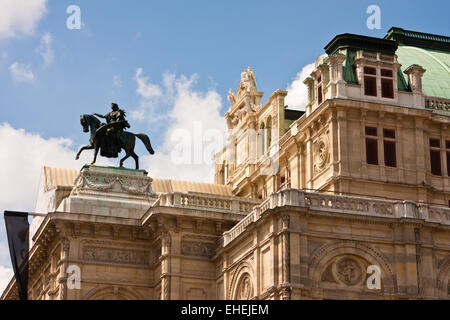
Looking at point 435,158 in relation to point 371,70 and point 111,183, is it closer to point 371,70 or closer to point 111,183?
point 371,70

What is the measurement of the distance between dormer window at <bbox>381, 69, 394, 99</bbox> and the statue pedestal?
15.2 metres

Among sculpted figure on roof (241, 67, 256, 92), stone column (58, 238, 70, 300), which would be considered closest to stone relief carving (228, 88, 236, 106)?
sculpted figure on roof (241, 67, 256, 92)

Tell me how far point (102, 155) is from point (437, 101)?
68.5 ft

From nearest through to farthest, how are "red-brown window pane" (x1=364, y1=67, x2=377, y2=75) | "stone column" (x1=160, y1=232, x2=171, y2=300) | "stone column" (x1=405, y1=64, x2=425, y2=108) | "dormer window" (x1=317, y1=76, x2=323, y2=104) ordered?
"stone column" (x1=160, y1=232, x2=171, y2=300), "stone column" (x1=405, y1=64, x2=425, y2=108), "red-brown window pane" (x1=364, y1=67, x2=377, y2=75), "dormer window" (x1=317, y1=76, x2=323, y2=104)

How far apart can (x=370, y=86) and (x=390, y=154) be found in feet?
14.8

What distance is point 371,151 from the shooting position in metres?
60.2

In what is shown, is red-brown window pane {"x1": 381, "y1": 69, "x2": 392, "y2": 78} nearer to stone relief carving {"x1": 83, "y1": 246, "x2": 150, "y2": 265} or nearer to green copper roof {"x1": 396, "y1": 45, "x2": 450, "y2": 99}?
green copper roof {"x1": 396, "y1": 45, "x2": 450, "y2": 99}

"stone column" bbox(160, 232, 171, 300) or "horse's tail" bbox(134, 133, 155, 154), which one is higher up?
"horse's tail" bbox(134, 133, 155, 154)

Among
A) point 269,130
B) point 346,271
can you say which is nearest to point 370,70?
point 269,130

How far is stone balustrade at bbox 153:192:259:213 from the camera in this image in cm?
5766

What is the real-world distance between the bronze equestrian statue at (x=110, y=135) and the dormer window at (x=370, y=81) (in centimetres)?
1436

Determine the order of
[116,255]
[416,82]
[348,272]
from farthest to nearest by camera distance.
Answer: [416,82] < [116,255] < [348,272]

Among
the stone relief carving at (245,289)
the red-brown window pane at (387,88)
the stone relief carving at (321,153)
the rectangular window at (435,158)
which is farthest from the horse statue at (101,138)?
the rectangular window at (435,158)
